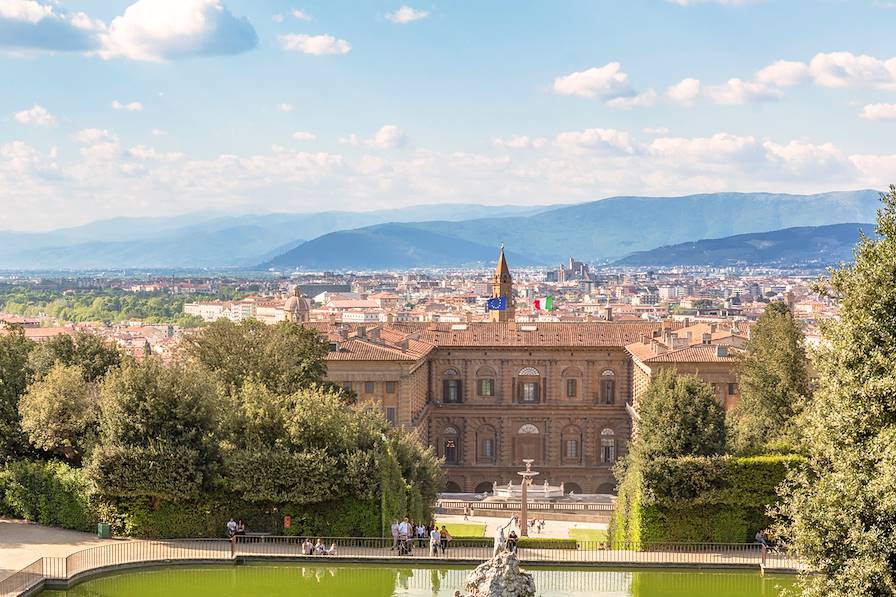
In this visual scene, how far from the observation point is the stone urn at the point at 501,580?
29.7 m

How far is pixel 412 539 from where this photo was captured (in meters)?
39.0

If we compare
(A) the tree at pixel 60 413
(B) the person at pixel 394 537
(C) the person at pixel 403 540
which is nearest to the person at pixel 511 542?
(C) the person at pixel 403 540

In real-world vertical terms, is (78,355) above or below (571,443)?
above

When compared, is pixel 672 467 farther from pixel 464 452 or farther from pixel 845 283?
pixel 464 452

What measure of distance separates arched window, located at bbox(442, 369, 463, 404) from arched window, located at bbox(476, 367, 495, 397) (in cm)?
126

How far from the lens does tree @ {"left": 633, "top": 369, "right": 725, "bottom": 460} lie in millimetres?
42094

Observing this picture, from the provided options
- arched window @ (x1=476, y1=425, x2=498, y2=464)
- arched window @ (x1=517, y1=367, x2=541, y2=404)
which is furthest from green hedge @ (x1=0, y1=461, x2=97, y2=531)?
arched window @ (x1=517, y1=367, x2=541, y2=404)

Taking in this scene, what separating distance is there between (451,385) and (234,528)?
4446 cm

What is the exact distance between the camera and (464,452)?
8194 cm

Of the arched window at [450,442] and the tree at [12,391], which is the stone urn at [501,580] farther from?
the arched window at [450,442]

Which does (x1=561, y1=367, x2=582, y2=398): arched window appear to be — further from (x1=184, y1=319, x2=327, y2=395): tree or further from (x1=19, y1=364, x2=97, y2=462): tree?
(x1=19, y1=364, x2=97, y2=462): tree

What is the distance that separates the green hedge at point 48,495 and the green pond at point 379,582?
534 centimetres

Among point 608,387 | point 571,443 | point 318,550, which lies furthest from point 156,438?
point 608,387

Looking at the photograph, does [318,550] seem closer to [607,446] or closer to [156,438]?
[156,438]
